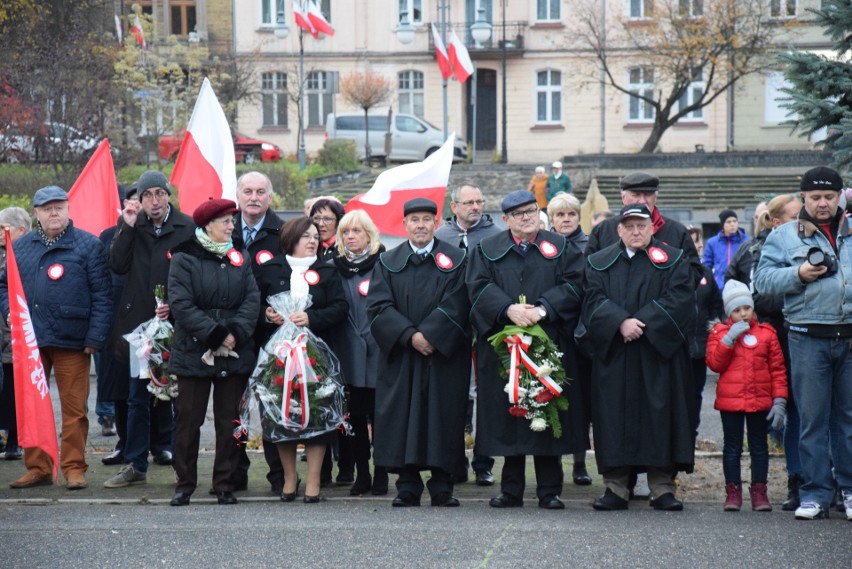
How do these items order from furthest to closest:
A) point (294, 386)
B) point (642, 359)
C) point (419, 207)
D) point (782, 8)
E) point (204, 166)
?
point (782, 8), point (204, 166), point (419, 207), point (294, 386), point (642, 359)

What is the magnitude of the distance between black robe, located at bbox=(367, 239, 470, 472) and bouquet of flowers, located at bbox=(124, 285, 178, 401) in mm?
1488

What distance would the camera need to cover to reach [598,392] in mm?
8375

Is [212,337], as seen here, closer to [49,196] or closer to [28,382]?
[28,382]

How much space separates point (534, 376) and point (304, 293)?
5.44ft

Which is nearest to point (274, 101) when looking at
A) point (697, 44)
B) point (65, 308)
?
point (697, 44)

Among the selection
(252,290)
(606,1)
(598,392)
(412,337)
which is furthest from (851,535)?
(606,1)

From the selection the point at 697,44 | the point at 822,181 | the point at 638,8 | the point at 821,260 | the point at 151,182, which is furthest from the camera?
the point at 638,8

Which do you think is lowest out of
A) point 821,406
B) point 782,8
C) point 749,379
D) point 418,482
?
point 418,482

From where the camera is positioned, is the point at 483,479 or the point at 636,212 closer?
the point at 636,212

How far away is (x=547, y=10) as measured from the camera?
160 feet

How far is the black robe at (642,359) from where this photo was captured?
8180 mm

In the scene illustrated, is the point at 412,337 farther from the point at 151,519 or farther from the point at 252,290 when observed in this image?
the point at 151,519

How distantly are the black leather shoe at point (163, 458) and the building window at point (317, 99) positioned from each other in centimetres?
3913

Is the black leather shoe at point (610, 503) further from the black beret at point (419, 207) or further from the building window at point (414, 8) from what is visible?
the building window at point (414, 8)
